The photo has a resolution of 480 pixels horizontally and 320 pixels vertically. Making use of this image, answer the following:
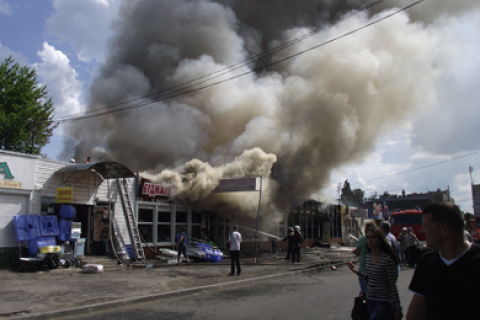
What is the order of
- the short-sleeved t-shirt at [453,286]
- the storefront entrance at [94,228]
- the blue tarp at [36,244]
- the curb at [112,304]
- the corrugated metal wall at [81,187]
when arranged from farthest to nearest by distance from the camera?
the storefront entrance at [94,228] < the corrugated metal wall at [81,187] < the blue tarp at [36,244] < the curb at [112,304] < the short-sleeved t-shirt at [453,286]

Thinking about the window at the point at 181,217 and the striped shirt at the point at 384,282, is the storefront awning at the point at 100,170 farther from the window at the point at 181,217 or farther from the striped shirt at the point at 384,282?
the striped shirt at the point at 384,282

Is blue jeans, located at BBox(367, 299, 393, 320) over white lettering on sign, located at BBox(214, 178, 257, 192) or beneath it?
beneath

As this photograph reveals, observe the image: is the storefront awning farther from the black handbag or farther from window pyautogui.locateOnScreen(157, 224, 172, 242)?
the black handbag

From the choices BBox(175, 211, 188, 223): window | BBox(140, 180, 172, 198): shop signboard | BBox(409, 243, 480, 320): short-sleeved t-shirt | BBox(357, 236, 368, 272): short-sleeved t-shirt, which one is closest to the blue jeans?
BBox(409, 243, 480, 320): short-sleeved t-shirt

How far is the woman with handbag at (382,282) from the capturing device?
3.71 metres

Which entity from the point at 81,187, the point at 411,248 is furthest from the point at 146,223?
the point at 411,248

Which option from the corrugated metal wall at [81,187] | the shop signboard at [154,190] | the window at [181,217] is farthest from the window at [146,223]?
the window at [181,217]

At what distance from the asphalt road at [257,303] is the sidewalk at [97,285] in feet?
1.19

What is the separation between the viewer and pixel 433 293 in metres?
2.29

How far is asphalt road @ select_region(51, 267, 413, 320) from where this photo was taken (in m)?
6.58

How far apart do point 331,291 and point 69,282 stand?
20.6ft

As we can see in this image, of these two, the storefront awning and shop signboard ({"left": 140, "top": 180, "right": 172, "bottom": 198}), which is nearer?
the storefront awning

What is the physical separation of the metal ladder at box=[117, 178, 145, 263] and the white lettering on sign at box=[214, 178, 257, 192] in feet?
12.8

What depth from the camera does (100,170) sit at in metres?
14.1
